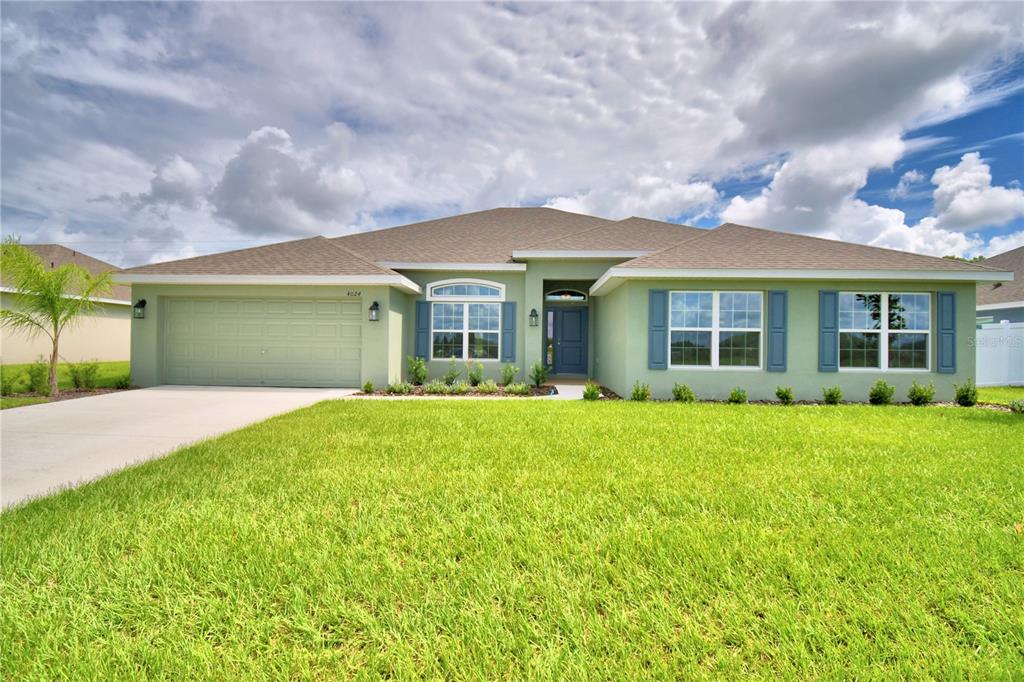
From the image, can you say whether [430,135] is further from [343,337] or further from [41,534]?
[41,534]

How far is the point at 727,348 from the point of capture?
33.0 feet

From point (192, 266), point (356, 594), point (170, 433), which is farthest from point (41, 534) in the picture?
point (192, 266)

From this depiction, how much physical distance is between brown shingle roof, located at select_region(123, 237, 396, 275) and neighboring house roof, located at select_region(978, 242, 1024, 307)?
1983 cm

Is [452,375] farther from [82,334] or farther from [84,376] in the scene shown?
[82,334]

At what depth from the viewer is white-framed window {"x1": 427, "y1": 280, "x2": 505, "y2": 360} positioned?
1253 cm

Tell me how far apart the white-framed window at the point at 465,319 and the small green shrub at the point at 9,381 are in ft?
31.9

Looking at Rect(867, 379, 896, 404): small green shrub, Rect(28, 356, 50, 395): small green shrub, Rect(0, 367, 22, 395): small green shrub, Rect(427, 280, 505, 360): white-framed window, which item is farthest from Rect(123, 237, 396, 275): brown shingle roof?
Rect(867, 379, 896, 404): small green shrub

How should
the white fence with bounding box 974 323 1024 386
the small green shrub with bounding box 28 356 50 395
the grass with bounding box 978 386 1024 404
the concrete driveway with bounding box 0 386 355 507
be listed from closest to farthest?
1. the concrete driveway with bounding box 0 386 355 507
2. the small green shrub with bounding box 28 356 50 395
3. the grass with bounding box 978 386 1024 404
4. the white fence with bounding box 974 323 1024 386

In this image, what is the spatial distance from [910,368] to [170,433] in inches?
582

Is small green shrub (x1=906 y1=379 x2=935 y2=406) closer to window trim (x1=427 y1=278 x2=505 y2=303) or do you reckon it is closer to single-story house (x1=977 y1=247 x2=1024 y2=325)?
single-story house (x1=977 y1=247 x2=1024 y2=325)

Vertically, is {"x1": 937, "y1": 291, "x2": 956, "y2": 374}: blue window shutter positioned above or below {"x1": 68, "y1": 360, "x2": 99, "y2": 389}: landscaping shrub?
above

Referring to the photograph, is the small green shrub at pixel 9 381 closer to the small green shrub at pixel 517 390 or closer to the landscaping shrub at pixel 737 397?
the small green shrub at pixel 517 390

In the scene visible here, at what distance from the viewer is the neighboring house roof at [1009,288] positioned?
48.7ft

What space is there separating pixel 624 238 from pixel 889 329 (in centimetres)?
672
